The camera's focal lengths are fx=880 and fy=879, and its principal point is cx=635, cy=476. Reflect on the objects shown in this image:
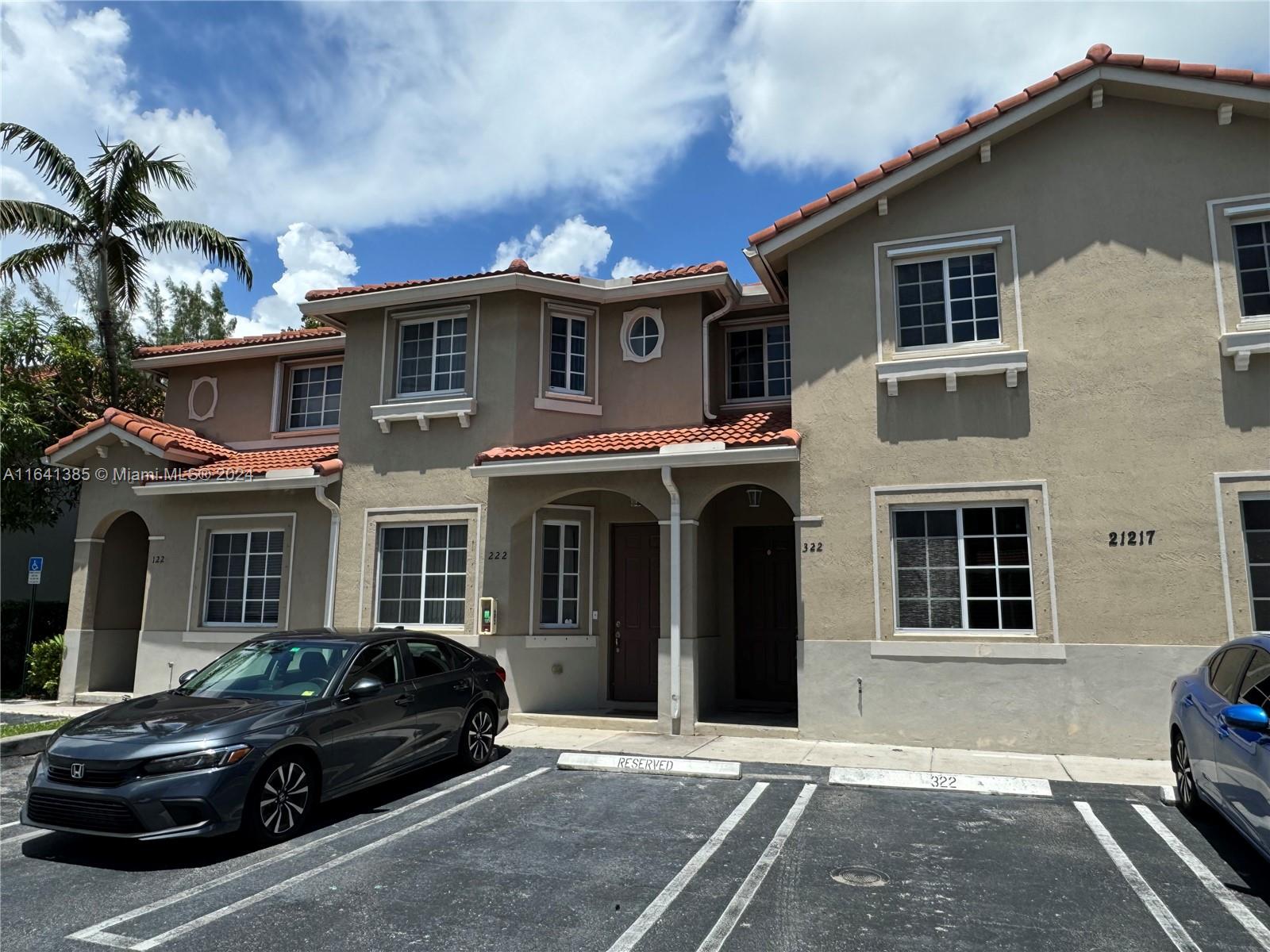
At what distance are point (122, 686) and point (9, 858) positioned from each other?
9898mm

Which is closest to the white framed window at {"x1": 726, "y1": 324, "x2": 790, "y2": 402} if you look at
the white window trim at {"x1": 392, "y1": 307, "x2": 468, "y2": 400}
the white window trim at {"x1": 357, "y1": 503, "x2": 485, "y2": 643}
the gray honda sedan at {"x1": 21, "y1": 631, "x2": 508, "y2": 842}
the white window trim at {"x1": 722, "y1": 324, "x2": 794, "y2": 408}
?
the white window trim at {"x1": 722, "y1": 324, "x2": 794, "y2": 408}

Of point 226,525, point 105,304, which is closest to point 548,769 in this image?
point 226,525

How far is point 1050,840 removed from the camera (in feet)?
21.1

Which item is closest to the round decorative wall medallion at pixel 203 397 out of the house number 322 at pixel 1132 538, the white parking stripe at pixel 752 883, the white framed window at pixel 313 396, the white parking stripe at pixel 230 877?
the white framed window at pixel 313 396

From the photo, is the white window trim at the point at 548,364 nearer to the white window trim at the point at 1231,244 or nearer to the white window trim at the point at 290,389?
the white window trim at the point at 290,389

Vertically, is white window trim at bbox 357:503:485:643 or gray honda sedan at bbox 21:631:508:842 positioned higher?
white window trim at bbox 357:503:485:643

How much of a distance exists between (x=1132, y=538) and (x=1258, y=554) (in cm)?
118

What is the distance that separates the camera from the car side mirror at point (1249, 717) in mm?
5078

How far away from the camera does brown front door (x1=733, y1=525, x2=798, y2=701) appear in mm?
12766

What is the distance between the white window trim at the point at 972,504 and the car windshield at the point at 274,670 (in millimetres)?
5838

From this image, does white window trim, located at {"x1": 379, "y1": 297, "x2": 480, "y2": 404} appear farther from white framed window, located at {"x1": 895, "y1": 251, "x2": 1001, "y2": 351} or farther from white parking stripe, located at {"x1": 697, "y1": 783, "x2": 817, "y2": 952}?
white parking stripe, located at {"x1": 697, "y1": 783, "x2": 817, "y2": 952}

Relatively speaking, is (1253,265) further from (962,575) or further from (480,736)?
(480,736)

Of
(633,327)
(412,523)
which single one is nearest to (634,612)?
(412,523)

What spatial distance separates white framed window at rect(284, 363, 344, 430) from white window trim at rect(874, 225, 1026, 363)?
916 cm
